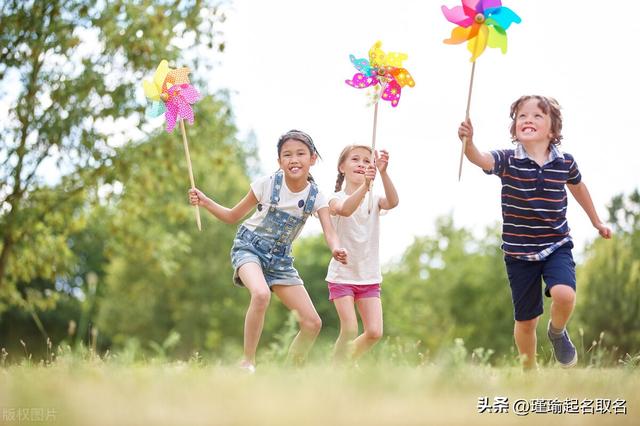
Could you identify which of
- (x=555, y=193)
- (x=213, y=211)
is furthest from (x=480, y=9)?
(x=213, y=211)

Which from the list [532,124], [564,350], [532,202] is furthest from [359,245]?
[564,350]

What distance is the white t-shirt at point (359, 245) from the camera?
6.44 meters

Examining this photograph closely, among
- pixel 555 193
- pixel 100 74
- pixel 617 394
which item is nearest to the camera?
pixel 617 394

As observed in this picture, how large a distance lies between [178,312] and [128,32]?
18098 millimetres

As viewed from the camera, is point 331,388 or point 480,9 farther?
point 480,9

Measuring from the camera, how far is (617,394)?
3.64 meters

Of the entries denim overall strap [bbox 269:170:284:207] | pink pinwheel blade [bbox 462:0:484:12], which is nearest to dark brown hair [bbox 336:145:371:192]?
denim overall strap [bbox 269:170:284:207]

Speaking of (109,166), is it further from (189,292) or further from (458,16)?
(189,292)

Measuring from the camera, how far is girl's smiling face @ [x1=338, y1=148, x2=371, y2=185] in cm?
667

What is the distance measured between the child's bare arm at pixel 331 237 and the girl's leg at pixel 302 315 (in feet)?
1.42

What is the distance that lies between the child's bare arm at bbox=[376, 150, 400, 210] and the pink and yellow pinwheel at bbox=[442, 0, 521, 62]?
1016 millimetres

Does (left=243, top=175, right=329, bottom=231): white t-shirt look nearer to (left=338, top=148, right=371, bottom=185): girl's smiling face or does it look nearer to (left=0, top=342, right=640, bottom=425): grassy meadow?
(left=338, top=148, right=371, bottom=185): girl's smiling face

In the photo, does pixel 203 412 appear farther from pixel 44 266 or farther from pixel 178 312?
pixel 178 312

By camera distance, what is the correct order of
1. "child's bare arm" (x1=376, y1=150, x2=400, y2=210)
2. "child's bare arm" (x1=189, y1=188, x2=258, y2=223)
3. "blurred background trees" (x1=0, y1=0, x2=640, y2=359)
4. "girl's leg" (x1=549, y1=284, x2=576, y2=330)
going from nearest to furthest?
"girl's leg" (x1=549, y1=284, x2=576, y2=330)
"child's bare arm" (x1=376, y1=150, x2=400, y2=210)
"child's bare arm" (x1=189, y1=188, x2=258, y2=223)
"blurred background trees" (x1=0, y1=0, x2=640, y2=359)
